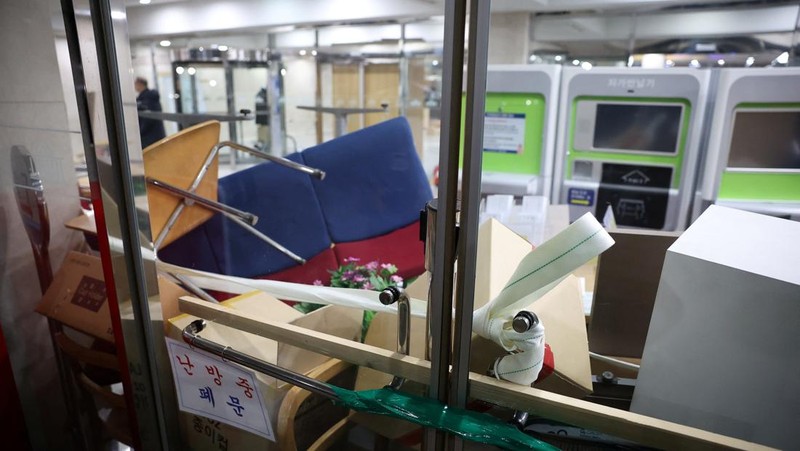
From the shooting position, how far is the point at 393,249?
2.03m

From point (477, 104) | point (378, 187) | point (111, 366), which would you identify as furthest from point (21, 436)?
point (477, 104)

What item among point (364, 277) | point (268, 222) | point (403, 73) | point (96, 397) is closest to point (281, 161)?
point (268, 222)

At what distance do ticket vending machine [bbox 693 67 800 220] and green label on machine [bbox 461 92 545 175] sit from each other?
0.85 meters

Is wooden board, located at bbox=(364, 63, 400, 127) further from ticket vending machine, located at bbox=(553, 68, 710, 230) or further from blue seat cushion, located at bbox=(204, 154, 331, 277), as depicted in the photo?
blue seat cushion, located at bbox=(204, 154, 331, 277)

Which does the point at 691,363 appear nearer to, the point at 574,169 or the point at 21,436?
the point at 21,436

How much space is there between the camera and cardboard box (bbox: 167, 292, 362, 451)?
107cm

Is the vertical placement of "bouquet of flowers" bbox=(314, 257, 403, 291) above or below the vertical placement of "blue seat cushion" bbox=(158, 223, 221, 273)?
above

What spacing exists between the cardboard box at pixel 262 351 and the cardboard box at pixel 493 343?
10 centimetres

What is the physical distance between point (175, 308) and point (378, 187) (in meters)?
1.03

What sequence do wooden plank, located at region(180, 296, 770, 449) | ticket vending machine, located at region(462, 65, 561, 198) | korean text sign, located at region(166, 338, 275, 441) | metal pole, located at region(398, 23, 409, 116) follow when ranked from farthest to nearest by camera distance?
metal pole, located at region(398, 23, 409, 116) → ticket vending machine, located at region(462, 65, 561, 198) → korean text sign, located at region(166, 338, 275, 441) → wooden plank, located at region(180, 296, 770, 449)

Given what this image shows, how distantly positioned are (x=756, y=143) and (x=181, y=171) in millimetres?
2527

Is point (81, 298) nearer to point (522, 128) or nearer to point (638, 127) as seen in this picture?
point (522, 128)

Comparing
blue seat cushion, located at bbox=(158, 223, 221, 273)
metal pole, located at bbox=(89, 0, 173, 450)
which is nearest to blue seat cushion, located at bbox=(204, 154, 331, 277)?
blue seat cushion, located at bbox=(158, 223, 221, 273)

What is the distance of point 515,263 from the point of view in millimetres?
1092
